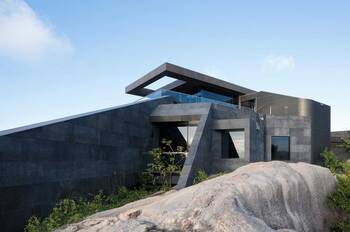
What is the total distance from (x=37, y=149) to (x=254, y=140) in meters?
10.7

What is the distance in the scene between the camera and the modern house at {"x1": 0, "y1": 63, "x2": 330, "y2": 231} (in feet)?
34.1

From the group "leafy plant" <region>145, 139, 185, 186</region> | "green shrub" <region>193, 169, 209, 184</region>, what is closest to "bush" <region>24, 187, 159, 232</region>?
"leafy plant" <region>145, 139, 185, 186</region>

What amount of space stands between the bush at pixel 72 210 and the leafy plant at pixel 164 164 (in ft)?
5.01

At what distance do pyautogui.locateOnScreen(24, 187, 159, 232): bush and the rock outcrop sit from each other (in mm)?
2620

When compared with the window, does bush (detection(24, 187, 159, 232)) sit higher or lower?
lower

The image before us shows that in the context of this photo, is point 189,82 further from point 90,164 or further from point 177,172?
point 90,164

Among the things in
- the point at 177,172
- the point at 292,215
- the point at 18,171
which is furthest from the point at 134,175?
the point at 292,215

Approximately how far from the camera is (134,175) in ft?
55.2

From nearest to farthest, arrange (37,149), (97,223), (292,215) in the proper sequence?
(97,223) < (292,215) < (37,149)

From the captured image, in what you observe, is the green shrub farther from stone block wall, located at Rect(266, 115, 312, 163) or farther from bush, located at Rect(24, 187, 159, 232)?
stone block wall, located at Rect(266, 115, 312, 163)

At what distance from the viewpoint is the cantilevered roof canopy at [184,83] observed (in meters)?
26.5

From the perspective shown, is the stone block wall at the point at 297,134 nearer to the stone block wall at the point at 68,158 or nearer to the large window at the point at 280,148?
the large window at the point at 280,148

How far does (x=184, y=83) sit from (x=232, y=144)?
13522 mm

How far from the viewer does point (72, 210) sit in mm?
10992
